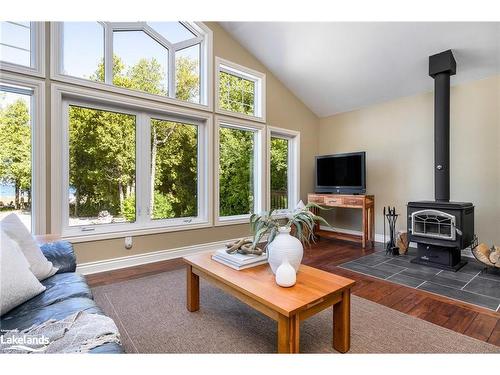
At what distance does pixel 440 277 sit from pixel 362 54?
9.81 ft

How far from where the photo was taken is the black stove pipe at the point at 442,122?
3.23 m

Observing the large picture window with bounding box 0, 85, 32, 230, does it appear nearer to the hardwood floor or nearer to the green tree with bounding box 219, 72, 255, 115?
the hardwood floor

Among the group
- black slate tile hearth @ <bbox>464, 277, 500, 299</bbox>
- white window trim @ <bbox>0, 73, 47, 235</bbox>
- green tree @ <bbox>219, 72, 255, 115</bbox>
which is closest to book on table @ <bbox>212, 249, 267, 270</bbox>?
white window trim @ <bbox>0, 73, 47, 235</bbox>

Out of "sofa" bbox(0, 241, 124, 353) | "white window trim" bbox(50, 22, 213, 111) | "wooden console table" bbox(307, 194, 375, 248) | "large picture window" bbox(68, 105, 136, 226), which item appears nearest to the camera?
"sofa" bbox(0, 241, 124, 353)

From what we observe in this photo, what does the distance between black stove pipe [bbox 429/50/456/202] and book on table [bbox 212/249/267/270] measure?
2672 mm

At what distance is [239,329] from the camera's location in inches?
71.2

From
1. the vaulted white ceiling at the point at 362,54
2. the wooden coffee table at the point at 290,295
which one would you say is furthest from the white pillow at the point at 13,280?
the vaulted white ceiling at the point at 362,54

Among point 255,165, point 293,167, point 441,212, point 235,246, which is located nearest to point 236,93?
point 255,165

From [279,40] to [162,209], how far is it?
3.00 m

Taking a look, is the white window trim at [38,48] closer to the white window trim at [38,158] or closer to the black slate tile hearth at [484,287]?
the white window trim at [38,158]

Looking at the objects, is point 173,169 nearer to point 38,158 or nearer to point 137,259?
point 137,259

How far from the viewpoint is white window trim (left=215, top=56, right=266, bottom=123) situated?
393 cm

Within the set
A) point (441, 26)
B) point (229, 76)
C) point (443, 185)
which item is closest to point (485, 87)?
point (441, 26)
